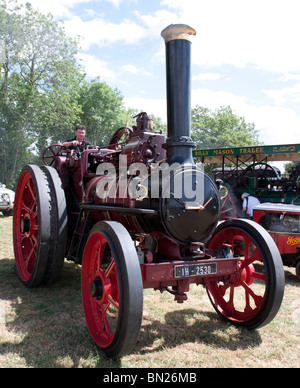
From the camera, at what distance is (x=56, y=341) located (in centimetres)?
276

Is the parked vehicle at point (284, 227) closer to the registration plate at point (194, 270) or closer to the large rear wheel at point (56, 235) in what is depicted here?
the registration plate at point (194, 270)

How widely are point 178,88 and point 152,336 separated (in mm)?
2186

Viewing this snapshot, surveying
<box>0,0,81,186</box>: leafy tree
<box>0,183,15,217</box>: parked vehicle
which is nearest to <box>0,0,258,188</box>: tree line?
<box>0,0,81,186</box>: leafy tree

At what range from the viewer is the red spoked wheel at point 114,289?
2203 mm

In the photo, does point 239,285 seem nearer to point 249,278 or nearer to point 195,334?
point 249,278

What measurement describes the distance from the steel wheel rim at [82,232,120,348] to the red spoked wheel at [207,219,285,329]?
1.12m

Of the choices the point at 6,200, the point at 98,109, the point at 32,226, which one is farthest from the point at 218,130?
the point at 32,226

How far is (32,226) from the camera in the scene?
4.36 meters

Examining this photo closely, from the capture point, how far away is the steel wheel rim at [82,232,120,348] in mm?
2629

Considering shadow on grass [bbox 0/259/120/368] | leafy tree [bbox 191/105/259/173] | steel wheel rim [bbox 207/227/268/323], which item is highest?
leafy tree [bbox 191/105/259/173]

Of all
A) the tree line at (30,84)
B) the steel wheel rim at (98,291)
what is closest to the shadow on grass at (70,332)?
the steel wheel rim at (98,291)

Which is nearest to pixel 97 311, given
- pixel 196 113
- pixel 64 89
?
pixel 64 89

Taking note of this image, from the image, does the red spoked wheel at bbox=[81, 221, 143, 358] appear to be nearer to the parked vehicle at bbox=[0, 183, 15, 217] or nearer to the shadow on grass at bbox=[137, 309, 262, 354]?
the shadow on grass at bbox=[137, 309, 262, 354]

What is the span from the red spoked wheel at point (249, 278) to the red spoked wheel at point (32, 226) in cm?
190
